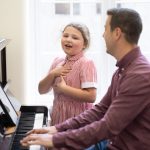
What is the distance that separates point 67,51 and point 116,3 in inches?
39.9

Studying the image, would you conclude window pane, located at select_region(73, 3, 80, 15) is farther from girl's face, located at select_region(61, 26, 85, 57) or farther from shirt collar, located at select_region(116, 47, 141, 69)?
shirt collar, located at select_region(116, 47, 141, 69)

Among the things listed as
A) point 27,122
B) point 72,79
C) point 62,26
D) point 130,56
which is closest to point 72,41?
point 72,79

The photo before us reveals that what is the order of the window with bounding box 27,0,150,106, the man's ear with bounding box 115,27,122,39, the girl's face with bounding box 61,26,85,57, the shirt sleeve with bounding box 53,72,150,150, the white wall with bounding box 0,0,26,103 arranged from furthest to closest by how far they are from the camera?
the window with bounding box 27,0,150,106
the white wall with bounding box 0,0,26,103
the girl's face with bounding box 61,26,85,57
the man's ear with bounding box 115,27,122,39
the shirt sleeve with bounding box 53,72,150,150

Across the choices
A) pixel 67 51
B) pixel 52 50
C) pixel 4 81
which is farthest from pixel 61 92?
pixel 52 50

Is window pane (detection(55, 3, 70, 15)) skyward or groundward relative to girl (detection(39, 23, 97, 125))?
skyward

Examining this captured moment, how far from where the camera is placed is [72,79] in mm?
2162

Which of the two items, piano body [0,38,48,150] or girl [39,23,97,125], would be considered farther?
girl [39,23,97,125]

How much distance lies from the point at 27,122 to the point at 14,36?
91cm

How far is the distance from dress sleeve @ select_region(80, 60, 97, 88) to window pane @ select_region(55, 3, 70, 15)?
0.95 meters

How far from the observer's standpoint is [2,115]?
5.95 ft

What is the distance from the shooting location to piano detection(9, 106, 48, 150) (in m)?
1.70

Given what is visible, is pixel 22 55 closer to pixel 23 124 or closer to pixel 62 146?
pixel 23 124

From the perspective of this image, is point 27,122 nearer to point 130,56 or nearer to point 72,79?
point 72,79

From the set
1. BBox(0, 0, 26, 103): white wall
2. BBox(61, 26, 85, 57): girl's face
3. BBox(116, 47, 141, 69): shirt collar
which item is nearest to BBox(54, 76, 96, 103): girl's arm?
BBox(61, 26, 85, 57): girl's face
